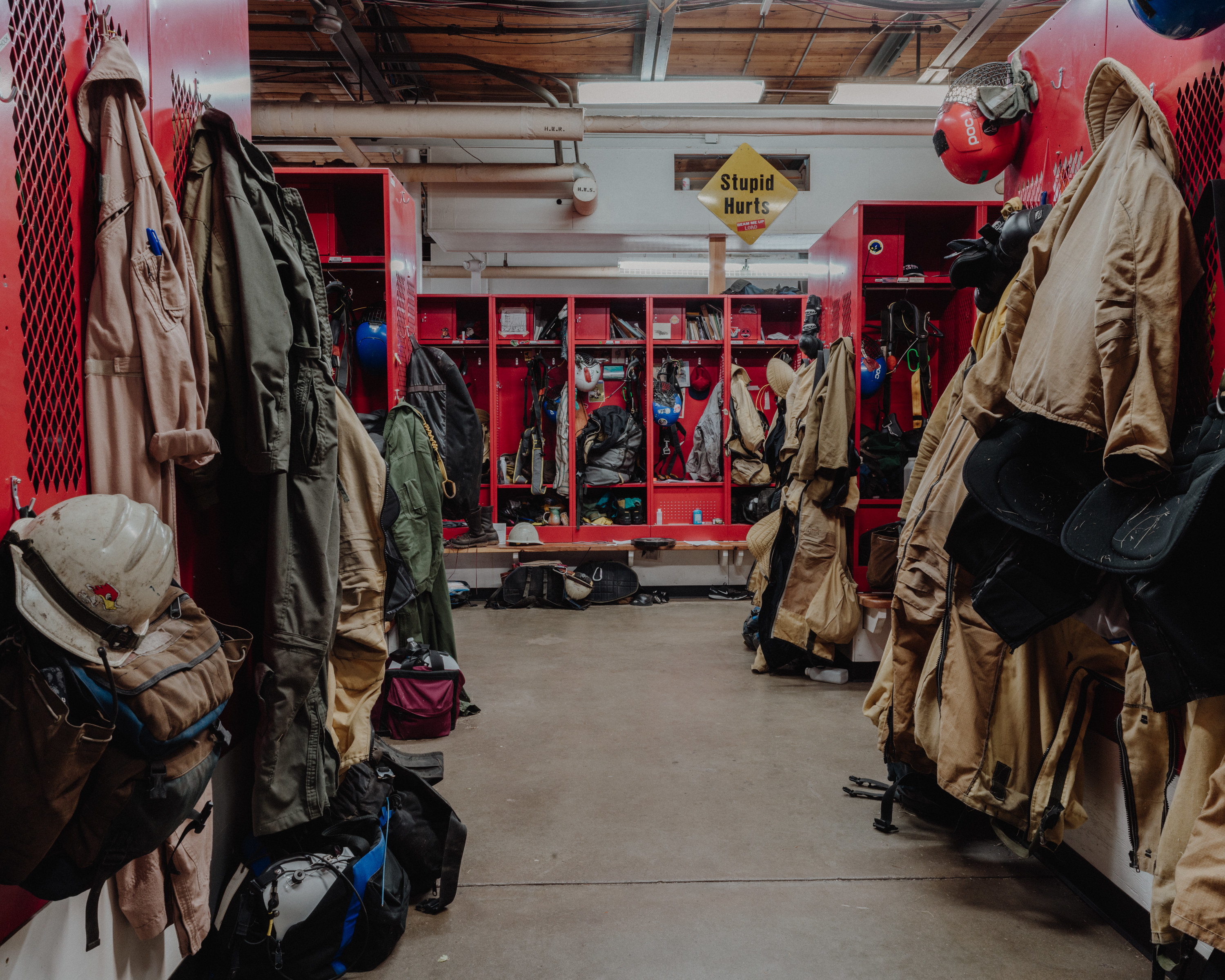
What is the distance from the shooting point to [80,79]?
1.45m

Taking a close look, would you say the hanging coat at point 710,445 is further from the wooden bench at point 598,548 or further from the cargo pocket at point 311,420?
the cargo pocket at point 311,420

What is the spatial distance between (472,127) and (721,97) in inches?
80.2

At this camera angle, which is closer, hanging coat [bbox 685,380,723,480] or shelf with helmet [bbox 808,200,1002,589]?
shelf with helmet [bbox 808,200,1002,589]

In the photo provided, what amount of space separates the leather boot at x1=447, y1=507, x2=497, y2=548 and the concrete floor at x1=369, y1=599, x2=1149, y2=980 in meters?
2.58

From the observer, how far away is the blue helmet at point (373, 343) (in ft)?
13.0

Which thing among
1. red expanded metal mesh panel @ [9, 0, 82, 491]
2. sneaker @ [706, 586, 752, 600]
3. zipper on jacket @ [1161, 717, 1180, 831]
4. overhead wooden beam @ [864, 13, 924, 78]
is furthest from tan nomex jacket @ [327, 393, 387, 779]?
overhead wooden beam @ [864, 13, 924, 78]

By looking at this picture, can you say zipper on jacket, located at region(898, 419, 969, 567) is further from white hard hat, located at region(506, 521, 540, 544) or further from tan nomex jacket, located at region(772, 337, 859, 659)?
white hard hat, located at region(506, 521, 540, 544)

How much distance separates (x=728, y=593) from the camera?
6.82 metres

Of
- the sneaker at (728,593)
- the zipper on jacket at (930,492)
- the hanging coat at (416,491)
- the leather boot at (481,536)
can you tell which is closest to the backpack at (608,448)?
the leather boot at (481,536)

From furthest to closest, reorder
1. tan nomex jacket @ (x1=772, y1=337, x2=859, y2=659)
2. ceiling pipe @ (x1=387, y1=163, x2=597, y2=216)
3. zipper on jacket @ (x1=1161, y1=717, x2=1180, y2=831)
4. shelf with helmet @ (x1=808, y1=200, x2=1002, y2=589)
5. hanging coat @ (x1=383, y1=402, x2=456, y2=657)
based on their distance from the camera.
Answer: ceiling pipe @ (x1=387, y1=163, x2=597, y2=216) → shelf with helmet @ (x1=808, y1=200, x2=1002, y2=589) → tan nomex jacket @ (x1=772, y1=337, x2=859, y2=659) → hanging coat @ (x1=383, y1=402, x2=456, y2=657) → zipper on jacket @ (x1=1161, y1=717, x2=1180, y2=831)

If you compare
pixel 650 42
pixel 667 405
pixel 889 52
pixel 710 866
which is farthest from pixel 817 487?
pixel 889 52

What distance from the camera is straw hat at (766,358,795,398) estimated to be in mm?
5324

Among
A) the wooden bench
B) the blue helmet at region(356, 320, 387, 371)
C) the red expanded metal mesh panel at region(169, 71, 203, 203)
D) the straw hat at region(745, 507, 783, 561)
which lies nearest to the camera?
the red expanded metal mesh panel at region(169, 71, 203, 203)

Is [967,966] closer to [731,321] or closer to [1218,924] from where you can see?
[1218,924]
